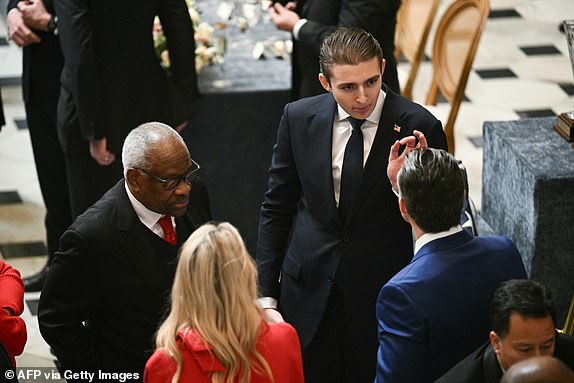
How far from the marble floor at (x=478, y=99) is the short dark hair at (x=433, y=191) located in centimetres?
263

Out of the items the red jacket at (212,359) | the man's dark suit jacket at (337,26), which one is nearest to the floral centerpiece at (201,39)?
the man's dark suit jacket at (337,26)

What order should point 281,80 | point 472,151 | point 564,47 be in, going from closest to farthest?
point 281,80, point 472,151, point 564,47

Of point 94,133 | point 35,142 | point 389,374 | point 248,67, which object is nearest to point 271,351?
point 389,374

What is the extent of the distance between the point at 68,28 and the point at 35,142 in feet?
2.85

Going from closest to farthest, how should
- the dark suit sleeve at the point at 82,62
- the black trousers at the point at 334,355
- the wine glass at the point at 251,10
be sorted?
1. the black trousers at the point at 334,355
2. the dark suit sleeve at the point at 82,62
3. the wine glass at the point at 251,10

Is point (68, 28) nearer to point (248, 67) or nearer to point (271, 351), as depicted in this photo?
point (248, 67)

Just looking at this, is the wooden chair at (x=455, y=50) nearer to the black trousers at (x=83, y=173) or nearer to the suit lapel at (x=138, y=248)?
the black trousers at (x=83, y=173)

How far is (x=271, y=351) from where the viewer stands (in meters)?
2.70

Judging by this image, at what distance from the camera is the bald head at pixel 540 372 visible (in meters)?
2.11

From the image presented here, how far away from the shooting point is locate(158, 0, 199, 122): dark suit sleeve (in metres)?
4.96

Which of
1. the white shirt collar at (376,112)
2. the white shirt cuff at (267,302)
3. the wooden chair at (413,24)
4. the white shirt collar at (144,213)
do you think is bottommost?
the white shirt cuff at (267,302)

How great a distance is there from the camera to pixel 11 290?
3375 mm

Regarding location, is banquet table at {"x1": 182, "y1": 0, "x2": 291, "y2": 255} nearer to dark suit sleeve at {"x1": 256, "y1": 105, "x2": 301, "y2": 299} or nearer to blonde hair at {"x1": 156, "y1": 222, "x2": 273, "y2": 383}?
dark suit sleeve at {"x1": 256, "y1": 105, "x2": 301, "y2": 299}

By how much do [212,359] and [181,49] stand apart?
274 centimetres
